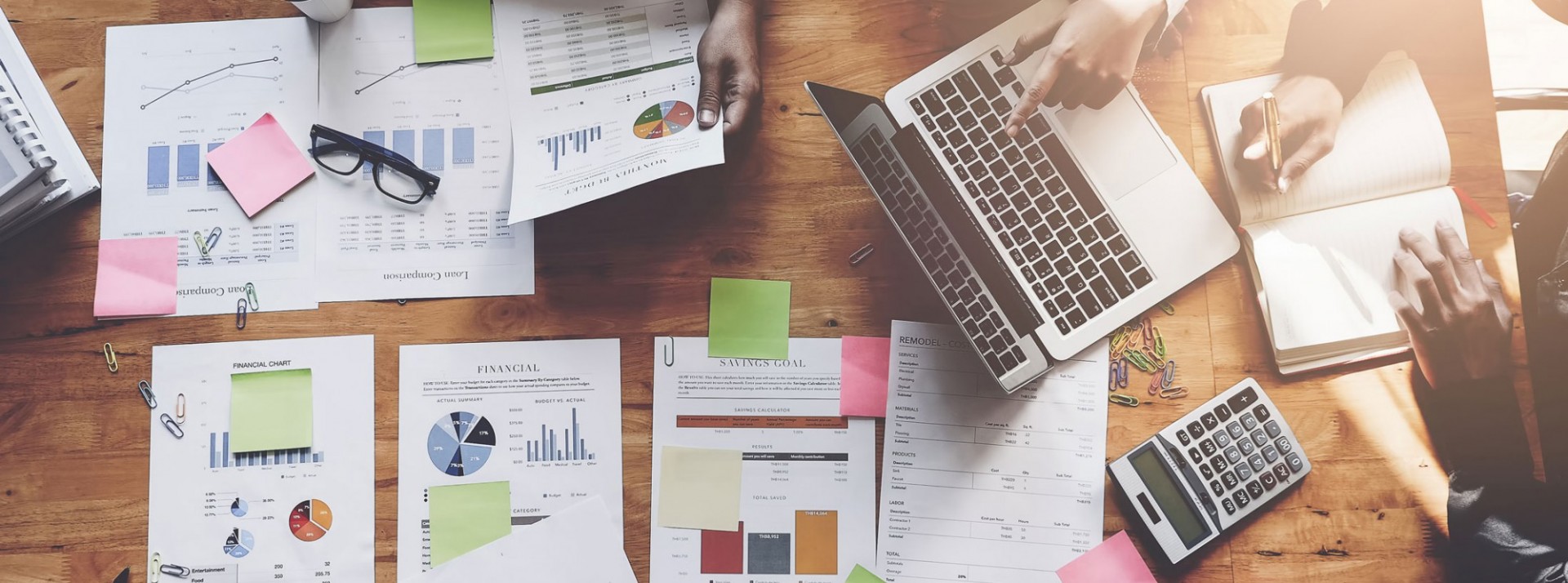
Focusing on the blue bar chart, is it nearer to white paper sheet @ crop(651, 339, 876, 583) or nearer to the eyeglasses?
white paper sheet @ crop(651, 339, 876, 583)

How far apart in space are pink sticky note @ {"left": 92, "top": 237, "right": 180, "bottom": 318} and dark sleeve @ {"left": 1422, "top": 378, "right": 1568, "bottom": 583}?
1.59 meters

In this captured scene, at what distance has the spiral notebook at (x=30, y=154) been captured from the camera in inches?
38.9

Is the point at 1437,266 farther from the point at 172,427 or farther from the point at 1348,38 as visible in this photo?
the point at 172,427

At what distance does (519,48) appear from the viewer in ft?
3.45

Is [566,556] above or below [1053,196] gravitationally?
below

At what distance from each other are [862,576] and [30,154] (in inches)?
44.3

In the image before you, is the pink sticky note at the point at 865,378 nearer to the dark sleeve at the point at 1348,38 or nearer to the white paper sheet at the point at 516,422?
Result: the white paper sheet at the point at 516,422

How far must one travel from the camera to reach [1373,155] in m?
1.03

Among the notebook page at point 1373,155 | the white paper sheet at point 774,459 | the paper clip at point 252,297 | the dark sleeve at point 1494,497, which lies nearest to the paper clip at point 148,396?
the paper clip at point 252,297

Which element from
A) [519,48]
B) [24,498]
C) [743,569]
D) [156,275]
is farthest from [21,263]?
[743,569]

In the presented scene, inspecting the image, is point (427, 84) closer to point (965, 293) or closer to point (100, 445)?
point (100, 445)

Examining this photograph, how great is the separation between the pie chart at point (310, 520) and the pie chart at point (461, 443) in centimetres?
15

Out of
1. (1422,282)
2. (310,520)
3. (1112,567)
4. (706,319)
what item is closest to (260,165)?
(310,520)

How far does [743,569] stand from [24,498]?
35.4 inches
